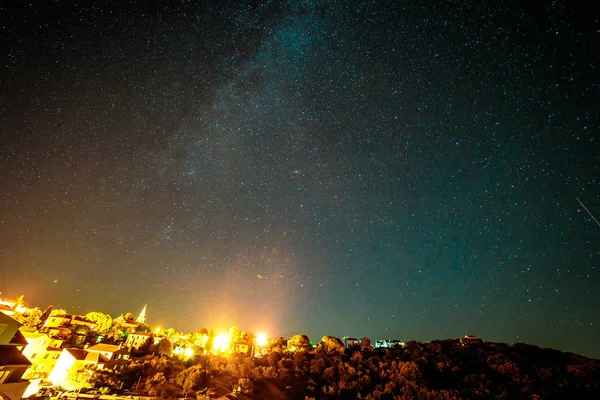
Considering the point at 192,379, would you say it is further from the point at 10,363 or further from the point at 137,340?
the point at 137,340

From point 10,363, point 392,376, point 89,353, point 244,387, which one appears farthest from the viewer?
point 89,353

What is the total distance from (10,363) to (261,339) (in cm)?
5663

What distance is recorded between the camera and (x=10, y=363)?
17.2 metres

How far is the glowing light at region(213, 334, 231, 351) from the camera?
63.7 meters

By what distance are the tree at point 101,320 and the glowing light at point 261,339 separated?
31.5m

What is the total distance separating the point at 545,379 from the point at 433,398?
1225 cm

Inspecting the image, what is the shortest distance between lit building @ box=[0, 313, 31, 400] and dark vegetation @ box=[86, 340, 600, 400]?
15373 millimetres

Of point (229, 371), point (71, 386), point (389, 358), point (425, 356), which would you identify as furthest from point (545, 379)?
point (71, 386)

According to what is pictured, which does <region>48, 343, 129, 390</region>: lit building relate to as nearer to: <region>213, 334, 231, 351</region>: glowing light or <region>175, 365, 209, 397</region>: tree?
<region>175, 365, 209, 397</region>: tree

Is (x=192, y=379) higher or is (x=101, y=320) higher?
(x=101, y=320)

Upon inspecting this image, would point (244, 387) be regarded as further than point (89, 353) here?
No

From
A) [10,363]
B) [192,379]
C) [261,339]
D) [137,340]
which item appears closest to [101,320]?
[137,340]

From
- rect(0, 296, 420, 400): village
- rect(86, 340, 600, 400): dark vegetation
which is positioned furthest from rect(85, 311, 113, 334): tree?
rect(86, 340, 600, 400): dark vegetation

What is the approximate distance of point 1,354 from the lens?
1703 cm
